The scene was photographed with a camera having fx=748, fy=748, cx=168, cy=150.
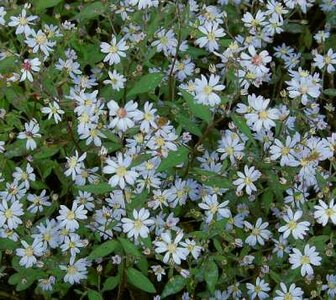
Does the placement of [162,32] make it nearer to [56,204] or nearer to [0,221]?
[56,204]

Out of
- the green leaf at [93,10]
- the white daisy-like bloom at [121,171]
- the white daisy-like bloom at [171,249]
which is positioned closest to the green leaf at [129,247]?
the white daisy-like bloom at [171,249]

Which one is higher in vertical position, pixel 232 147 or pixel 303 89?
pixel 303 89

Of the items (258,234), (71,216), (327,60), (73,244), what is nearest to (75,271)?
(73,244)

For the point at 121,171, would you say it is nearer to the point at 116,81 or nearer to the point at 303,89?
the point at 116,81

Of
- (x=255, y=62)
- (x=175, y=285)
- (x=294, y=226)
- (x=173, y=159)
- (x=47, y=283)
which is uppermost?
(x=255, y=62)

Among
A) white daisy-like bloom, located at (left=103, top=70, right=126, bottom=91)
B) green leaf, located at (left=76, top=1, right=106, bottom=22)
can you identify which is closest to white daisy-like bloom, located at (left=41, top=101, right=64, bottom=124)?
white daisy-like bloom, located at (left=103, top=70, right=126, bottom=91)

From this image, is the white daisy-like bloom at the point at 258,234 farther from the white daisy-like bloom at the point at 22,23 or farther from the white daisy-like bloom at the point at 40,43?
the white daisy-like bloom at the point at 22,23

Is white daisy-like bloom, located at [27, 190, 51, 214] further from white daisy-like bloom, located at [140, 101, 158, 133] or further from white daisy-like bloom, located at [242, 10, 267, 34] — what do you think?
white daisy-like bloom, located at [242, 10, 267, 34]
